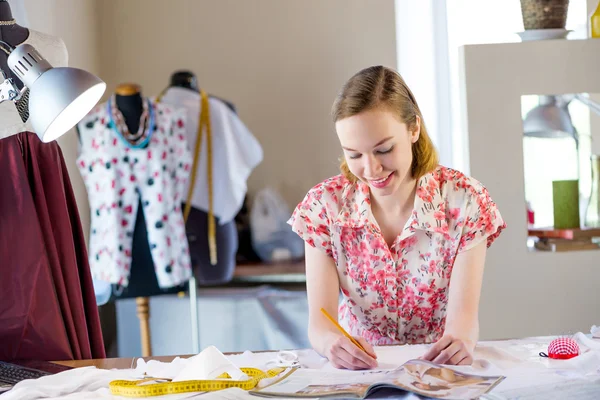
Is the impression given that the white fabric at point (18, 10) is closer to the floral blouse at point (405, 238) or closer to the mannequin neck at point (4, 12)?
the mannequin neck at point (4, 12)

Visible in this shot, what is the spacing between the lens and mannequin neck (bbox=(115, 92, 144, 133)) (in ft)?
11.2

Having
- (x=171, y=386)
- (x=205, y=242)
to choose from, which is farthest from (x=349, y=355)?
(x=205, y=242)

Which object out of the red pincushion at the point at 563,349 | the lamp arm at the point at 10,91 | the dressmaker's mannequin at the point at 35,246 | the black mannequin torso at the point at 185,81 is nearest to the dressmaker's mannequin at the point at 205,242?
the black mannequin torso at the point at 185,81

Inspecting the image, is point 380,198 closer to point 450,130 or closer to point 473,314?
point 473,314

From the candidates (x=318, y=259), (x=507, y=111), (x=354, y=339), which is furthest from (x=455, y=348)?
(x=507, y=111)

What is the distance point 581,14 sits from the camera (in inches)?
121

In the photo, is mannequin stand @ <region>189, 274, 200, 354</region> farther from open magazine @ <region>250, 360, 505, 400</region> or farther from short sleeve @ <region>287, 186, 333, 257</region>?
open magazine @ <region>250, 360, 505, 400</region>

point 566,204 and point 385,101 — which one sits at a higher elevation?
point 385,101

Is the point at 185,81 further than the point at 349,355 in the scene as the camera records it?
Yes

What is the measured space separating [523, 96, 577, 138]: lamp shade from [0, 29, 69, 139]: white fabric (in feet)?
4.81

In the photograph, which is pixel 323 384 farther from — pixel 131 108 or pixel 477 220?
pixel 131 108

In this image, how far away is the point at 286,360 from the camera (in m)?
1.62

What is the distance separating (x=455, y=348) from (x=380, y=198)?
1.49ft

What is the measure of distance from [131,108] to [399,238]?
1930mm
